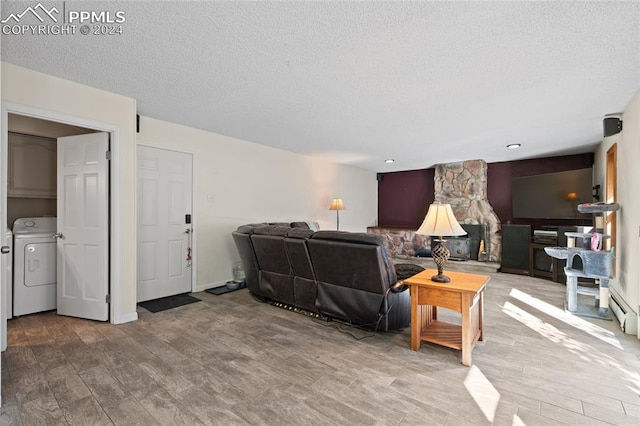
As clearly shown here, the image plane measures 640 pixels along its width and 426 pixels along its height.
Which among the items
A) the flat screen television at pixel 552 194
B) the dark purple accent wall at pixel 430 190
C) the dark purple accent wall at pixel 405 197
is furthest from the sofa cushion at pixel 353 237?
the dark purple accent wall at pixel 405 197

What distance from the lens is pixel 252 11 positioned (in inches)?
67.6

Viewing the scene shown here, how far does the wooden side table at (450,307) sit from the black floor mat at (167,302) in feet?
9.14

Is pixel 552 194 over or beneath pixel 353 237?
over

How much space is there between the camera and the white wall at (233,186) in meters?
4.19

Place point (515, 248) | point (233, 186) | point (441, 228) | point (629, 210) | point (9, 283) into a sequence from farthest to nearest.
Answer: point (515, 248) < point (233, 186) < point (9, 283) < point (629, 210) < point (441, 228)

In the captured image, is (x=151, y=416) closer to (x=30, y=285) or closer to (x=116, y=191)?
(x=116, y=191)

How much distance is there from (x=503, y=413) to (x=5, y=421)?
278cm

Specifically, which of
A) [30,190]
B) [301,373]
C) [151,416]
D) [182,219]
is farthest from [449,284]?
[30,190]

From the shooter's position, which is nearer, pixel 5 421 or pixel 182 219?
pixel 5 421

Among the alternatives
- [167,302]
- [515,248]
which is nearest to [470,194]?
[515,248]

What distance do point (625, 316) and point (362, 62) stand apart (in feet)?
11.5

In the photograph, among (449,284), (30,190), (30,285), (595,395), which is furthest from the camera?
(30,190)

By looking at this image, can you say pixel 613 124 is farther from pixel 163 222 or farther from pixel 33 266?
pixel 33 266

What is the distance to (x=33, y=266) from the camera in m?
3.26
